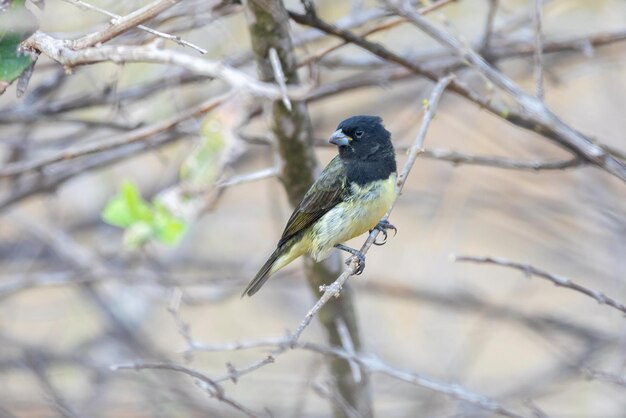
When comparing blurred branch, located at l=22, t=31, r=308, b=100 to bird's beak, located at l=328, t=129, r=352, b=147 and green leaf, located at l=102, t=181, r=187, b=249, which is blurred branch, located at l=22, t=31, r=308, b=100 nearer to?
green leaf, located at l=102, t=181, r=187, b=249

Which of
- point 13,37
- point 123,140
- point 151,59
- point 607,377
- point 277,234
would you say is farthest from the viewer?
point 277,234

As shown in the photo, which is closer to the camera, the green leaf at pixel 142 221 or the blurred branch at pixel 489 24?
the green leaf at pixel 142 221

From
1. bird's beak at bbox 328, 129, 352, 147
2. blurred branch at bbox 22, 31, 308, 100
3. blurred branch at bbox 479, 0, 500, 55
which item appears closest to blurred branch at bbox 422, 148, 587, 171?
bird's beak at bbox 328, 129, 352, 147

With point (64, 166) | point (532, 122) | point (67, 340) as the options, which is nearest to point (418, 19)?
point (532, 122)

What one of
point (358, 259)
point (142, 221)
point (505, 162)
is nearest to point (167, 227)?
point (142, 221)

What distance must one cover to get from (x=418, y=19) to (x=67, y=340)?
18.0 ft

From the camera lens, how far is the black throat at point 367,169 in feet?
14.0

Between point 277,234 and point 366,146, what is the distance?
8.16ft

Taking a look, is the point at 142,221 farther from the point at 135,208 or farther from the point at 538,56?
the point at 538,56

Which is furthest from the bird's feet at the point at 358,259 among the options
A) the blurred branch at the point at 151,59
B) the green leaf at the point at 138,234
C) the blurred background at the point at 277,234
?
the blurred branch at the point at 151,59

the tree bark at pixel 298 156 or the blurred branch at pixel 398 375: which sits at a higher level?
the tree bark at pixel 298 156

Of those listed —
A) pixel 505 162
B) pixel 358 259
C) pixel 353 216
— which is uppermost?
pixel 505 162

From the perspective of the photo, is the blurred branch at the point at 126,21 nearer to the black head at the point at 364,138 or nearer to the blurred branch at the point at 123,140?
the blurred branch at the point at 123,140

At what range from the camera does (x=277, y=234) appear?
6.68 metres
